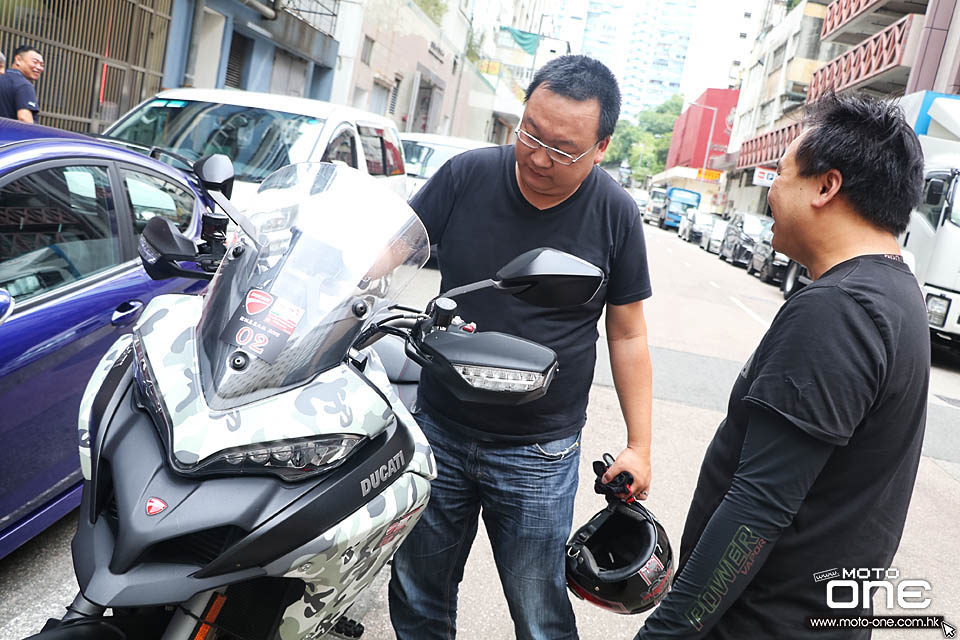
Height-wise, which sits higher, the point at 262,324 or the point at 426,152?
the point at 426,152

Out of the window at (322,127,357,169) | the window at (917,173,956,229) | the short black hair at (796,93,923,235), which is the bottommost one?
the window at (322,127,357,169)

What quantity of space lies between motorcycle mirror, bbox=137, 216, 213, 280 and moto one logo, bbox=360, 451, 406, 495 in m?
0.75

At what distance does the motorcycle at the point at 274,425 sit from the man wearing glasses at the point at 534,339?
52 centimetres

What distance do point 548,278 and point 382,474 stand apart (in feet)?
1.67

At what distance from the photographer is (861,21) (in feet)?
115

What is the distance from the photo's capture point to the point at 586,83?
2.33m

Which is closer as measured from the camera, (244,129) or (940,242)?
(244,129)

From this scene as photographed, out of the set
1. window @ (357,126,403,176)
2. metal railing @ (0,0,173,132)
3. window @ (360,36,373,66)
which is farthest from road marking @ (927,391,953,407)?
window @ (360,36,373,66)

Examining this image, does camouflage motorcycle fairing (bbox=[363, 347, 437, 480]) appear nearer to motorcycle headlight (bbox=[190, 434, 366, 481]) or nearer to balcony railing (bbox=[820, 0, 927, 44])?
motorcycle headlight (bbox=[190, 434, 366, 481])

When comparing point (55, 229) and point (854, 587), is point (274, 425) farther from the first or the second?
point (55, 229)

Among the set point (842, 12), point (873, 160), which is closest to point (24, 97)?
point (873, 160)

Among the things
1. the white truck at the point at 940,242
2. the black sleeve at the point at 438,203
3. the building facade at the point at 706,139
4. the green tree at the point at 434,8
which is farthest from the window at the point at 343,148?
the building facade at the point at 706,139

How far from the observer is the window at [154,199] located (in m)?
3.94

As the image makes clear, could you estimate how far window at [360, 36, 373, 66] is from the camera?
2302 centimetres
